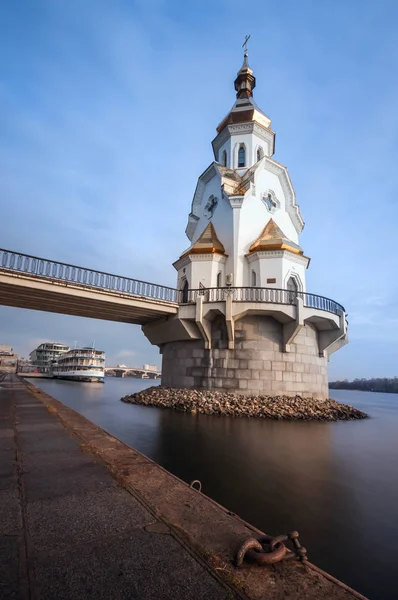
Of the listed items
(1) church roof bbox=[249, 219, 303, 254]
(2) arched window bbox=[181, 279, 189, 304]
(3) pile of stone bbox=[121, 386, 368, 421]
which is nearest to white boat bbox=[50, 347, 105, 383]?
(2) arched window bbox=[181, 279, 189, 304]

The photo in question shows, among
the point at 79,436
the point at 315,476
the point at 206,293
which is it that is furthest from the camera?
the point at 206,293

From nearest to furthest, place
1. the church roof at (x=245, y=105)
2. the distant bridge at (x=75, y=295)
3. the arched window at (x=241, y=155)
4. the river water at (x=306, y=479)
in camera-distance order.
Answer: the river water at (x=306, y=479) < the distant bridge at (x=75, y=295) < the arched window at (x=241, y=155) < the church roof at (x=245, y=105)

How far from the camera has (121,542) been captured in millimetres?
2453

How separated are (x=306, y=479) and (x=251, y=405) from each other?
31.7ft

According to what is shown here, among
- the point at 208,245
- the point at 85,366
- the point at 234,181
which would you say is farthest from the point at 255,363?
the point at 85,366

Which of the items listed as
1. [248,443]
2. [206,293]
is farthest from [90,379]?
[248,443]

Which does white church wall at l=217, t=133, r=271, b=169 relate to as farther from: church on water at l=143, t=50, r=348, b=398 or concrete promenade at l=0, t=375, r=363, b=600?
concrete promenade at l=0, t=375, r=363, b=600

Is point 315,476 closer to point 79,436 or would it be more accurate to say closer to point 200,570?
point 79,436

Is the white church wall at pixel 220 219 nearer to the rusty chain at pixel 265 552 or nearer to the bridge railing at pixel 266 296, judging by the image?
the bridge railing at pixel 266 296

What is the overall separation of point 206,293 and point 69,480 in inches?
671

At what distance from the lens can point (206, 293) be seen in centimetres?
2050

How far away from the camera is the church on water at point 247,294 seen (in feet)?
61.0

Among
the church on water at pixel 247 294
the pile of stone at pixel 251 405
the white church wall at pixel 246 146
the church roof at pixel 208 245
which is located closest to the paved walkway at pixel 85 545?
the pile of stone at pixel 251 405

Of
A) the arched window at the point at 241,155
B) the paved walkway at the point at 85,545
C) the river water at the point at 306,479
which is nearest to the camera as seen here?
the paved walkway at the point at 85,545
